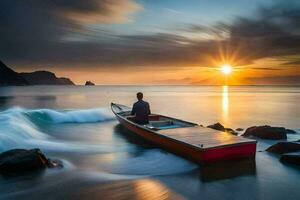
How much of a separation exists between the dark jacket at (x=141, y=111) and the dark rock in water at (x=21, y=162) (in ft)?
21.8

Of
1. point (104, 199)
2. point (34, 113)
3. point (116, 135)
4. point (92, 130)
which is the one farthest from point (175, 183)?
point (34, 113)

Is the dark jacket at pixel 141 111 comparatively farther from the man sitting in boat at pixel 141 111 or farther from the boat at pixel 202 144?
the boat at pixel 202 144

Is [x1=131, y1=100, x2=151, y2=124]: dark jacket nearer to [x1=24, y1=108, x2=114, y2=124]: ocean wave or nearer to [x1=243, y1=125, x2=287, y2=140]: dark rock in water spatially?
[x1=243, y1=125, x2=287, y2=140]: dark rock in water

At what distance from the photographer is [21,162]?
444 inches

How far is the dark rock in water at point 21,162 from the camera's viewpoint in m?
11.2

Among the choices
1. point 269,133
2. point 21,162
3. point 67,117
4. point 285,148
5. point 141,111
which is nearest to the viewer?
point 21,162

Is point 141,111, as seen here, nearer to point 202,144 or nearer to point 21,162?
point 202,144

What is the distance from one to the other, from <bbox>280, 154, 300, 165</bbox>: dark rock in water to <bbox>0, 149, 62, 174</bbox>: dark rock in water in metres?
9.39

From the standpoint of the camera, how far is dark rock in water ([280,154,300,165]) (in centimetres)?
1228

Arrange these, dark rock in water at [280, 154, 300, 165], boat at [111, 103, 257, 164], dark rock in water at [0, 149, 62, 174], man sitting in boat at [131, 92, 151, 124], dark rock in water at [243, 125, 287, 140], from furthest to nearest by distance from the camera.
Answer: dark rock in water at [243, 125, 287, 140], man sitting in boat at [131, 92, 151, 124], dark rock in water at [280, 154, 300, 165], boat at [111, 103, 257, 164], dark rock in water at [0, 149, 62, 174]

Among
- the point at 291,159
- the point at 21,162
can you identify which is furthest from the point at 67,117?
the point at 291,159

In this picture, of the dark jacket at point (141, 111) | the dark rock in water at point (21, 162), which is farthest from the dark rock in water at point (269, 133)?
the dark rock in water at point (21, 162)

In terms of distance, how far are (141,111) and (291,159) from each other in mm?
8037

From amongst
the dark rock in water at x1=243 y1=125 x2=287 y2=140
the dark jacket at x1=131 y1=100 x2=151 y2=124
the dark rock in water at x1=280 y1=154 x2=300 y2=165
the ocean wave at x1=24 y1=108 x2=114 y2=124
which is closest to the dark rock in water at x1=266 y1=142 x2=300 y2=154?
the dark rock in water at x1=280 y1=154 x2=300 y2=165
